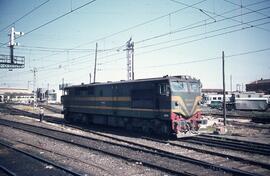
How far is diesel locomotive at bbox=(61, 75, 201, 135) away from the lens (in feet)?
A: 53.8

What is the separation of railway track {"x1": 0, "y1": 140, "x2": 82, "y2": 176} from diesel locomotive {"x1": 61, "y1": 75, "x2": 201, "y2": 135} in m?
8.04

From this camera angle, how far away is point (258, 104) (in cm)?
4547

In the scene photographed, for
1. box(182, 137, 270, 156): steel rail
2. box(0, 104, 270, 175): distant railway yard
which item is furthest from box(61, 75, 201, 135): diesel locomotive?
box(0, 104, 270, 175): distant railway yard

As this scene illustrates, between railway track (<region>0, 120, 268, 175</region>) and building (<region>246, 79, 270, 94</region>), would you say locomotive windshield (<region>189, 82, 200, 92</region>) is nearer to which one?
railway track (<region>0, 120, 268, 175</region>)

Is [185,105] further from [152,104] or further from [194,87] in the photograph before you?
[152,104]

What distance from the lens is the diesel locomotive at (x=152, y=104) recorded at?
646 inches

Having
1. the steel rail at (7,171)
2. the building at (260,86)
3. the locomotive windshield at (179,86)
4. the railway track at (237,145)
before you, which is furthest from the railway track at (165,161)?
the building at (260,86)

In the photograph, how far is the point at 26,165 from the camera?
10547 millimetres

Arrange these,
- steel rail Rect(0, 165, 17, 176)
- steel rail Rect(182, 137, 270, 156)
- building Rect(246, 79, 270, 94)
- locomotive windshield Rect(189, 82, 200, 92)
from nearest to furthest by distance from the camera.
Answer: steel rail Rect(0, 165, 17, 176)
steel rail Rect(182, 137, 270, 156)
locomotive windshield Rect(189, 82, 200, 92)
building Rect(246, 79, 270, 94)

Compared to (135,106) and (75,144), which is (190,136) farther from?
(75,144)

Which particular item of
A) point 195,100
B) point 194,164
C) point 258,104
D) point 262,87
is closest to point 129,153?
point 194,164

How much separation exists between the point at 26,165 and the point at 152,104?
9031 mm

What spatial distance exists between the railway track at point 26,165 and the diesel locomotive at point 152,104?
804cm

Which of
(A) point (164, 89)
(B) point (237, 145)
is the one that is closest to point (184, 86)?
(A) point (164, 89)
